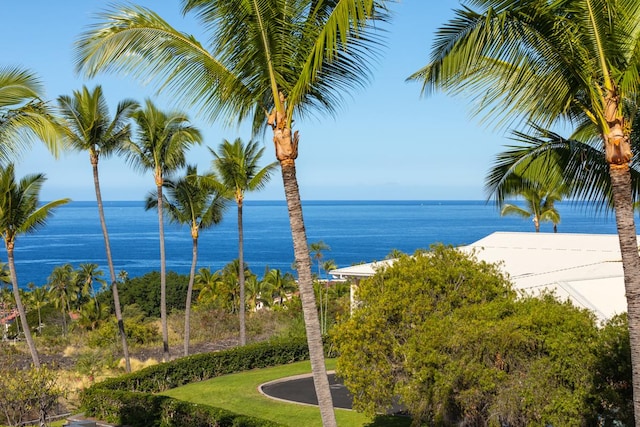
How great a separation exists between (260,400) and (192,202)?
1242 cm

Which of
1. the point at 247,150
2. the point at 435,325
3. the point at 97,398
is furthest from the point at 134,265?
the point at 435,325

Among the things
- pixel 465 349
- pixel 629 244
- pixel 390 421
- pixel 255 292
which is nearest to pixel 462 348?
pixel 465 349

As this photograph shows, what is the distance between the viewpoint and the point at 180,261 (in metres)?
144

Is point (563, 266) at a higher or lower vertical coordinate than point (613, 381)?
higher

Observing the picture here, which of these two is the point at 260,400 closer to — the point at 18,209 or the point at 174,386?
the point at 174,386

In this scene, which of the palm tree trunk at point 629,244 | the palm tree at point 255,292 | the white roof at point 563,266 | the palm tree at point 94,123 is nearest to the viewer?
the palm tree trunk at point 629,244

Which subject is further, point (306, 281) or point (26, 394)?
point (26, 394)

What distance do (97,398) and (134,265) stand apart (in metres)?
114

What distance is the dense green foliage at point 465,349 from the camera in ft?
37.9

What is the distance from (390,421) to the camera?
18.3 meters

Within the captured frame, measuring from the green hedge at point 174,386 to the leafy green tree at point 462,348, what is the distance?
305cm

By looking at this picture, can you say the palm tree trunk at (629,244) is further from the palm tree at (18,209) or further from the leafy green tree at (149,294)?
the leafy green tree at (149,294)

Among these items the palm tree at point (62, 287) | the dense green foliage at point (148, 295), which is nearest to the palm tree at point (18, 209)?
the dense green foliage at point (148, 295)

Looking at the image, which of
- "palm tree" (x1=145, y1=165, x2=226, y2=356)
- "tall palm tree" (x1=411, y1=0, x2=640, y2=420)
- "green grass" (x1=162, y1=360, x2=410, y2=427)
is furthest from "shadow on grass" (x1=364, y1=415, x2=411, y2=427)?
"palm tree" (x1=145, y1=165, x2=226, y2=356)
